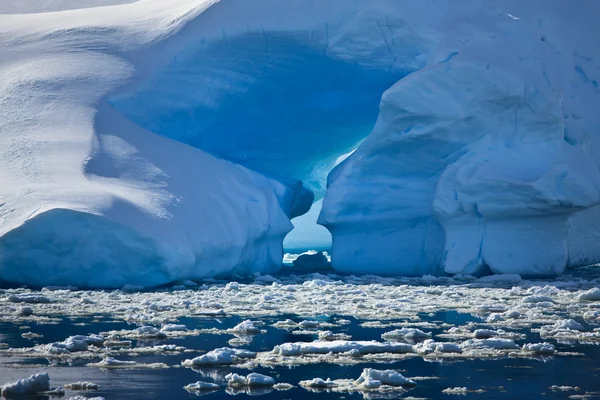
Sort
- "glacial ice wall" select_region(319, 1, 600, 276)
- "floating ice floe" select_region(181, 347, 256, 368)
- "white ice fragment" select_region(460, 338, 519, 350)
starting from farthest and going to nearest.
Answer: "glacial ice wall" select_region(319, 1, 600, 276) < "white ice fragment" select_region(460, 338, 519, 350) < "floating ice floe" select_region(181, 347, 256, 368)

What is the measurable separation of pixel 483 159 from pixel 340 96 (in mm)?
3516

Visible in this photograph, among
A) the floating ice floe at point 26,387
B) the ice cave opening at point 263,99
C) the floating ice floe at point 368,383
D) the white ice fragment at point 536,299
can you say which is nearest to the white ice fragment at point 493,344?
the floating ice floe at point 368,383

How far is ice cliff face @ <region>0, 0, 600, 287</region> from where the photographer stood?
510 inches

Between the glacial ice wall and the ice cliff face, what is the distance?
3cm

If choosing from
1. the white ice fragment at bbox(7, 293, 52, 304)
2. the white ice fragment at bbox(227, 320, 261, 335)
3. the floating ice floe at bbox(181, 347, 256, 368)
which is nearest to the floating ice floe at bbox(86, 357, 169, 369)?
the floating ice floe at bbox(181, 347, 256, 368)

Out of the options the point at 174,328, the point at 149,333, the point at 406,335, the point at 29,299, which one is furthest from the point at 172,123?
the point at 406,335

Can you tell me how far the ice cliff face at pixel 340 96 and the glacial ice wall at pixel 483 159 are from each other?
30 millimetres

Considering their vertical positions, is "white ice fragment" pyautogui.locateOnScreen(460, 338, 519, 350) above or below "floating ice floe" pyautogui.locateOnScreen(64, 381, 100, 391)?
below

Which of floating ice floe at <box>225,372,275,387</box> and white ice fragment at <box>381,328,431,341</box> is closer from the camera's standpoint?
floating ice floe at <box>225,372,275,387</box>

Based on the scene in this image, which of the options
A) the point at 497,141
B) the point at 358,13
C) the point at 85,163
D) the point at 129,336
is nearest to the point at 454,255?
the point at 497,141

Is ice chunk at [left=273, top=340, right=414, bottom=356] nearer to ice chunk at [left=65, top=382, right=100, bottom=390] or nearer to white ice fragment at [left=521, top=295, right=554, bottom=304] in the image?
ice chunk at [left=65, top=382, right=100, bottom=390]

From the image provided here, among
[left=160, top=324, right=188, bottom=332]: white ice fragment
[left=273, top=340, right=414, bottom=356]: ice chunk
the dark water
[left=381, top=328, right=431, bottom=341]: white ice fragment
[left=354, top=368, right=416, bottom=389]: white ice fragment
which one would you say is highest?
[left=354, top=368, right=416, bottom=389]: white ice fragment

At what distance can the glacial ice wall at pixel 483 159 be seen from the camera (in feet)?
44.3

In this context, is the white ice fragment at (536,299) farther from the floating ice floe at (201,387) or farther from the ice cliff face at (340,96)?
the floating ice floe at (201,387)
